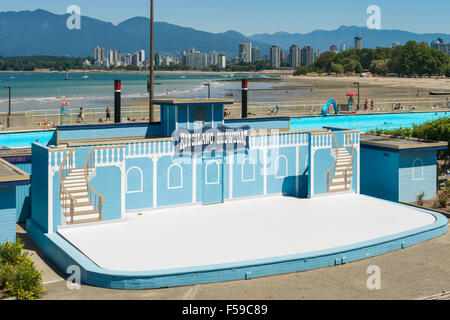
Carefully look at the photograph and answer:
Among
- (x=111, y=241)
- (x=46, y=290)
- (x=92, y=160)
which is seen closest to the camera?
(x=46, y=290)

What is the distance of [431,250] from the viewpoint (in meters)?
19.0

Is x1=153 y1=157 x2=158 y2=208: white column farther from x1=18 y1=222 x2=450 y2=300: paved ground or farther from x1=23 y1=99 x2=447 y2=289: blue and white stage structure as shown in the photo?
x1=18 y1=222 x2=450 y2=300: paved ground

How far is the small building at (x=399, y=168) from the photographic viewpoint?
82.9ft

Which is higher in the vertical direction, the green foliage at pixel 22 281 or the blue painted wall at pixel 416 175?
the blue painted wall at pixel 416 175

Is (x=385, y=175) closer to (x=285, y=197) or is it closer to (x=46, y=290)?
(x=285, y=197)

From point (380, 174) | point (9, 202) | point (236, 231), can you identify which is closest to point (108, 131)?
point (9, 202)

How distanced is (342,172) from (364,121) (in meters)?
25.4

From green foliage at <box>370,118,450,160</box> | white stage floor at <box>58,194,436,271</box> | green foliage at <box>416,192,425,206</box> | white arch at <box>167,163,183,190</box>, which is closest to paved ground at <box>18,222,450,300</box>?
white stage floor at <box>58,194,436,271</box>

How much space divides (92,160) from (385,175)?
1225cm

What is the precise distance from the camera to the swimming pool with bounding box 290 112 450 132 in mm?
46178

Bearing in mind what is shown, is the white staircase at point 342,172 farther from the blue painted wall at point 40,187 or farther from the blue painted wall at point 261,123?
the blue painted wall at point 40,187

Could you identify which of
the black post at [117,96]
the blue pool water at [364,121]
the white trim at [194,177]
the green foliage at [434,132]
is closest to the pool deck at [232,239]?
the white trim at [194,177]

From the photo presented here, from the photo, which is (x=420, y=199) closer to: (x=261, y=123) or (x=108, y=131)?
(x=261, y=123)
